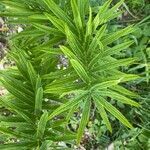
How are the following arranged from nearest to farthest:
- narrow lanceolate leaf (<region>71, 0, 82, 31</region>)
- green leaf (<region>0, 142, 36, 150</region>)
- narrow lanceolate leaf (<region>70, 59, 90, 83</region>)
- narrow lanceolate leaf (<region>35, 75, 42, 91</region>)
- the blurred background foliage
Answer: narrow lanceolate leaf (<region>70, 59, 90, 83</region>) → narrow lanceolate leaf (<region>71, 0, 82, 31</region>) → green leaf (<region>0, 142, 36, 150</region>) → narrow lanceolate leaf (<region>35, 75, 42, 91</region>) → the blurred background foliage

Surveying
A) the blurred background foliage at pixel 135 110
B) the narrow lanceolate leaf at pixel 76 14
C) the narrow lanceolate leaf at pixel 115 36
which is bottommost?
the blurred background foliage at pixel 135 110

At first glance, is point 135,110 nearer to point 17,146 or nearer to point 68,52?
point 17,146

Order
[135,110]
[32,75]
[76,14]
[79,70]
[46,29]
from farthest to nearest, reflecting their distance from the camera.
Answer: [135,110]
[32,75]
[46,29]
[76,14]
[79,70]

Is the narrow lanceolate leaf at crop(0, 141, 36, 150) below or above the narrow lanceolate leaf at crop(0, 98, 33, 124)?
below

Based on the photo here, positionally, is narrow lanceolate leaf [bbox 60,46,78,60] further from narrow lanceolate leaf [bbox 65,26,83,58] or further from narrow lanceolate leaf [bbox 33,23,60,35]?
narrow lanceolate leaf [bbox 33,23,60,35]

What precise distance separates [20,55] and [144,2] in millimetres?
1316

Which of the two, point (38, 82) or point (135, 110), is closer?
point (38, 82)

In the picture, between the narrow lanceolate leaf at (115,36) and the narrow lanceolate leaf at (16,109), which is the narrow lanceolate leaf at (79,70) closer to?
the narrow lanceolate leaf at (115,36)

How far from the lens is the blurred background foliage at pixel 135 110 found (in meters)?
2.44

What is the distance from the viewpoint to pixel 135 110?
2.49 meters

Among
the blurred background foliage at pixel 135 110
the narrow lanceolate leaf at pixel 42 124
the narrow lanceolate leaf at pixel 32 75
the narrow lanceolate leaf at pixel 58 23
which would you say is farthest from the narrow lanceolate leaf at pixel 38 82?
the blurred background foliage at pixel 135 110

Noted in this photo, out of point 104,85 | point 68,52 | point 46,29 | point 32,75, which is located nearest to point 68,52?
point 68,52

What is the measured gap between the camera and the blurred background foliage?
2441 mm

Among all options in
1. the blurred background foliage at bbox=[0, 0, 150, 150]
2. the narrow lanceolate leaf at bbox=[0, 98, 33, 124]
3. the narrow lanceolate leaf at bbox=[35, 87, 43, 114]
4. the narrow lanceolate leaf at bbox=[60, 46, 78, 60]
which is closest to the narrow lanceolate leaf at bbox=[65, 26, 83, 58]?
the narrow lanceolate leaf at bbox=[60, 46, 78, 60]
